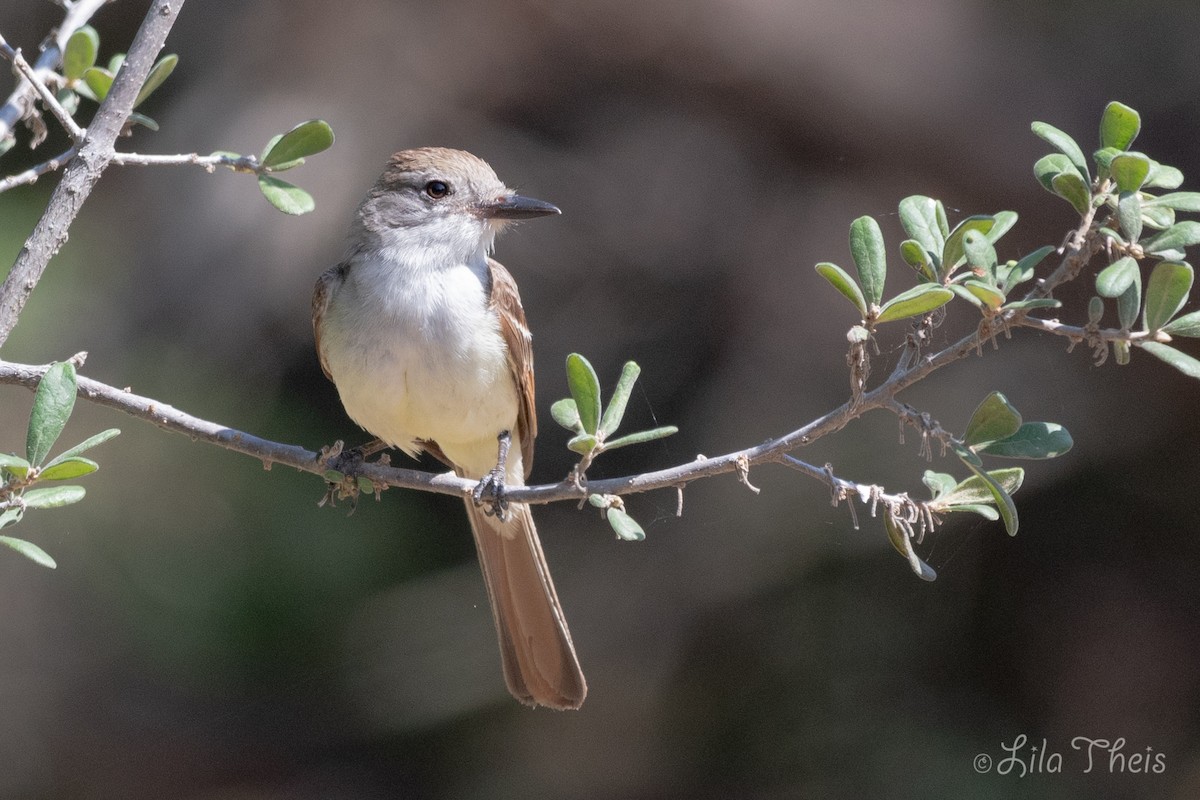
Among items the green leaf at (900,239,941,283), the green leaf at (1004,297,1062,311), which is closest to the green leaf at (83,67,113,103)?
the green leaf at (900,239,941,283)

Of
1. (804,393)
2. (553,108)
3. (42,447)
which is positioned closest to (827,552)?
(804,393)

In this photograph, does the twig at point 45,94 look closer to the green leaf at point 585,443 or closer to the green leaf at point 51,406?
the green leaf at point 51,406

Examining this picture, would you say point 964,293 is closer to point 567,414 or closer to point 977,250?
point 977,250

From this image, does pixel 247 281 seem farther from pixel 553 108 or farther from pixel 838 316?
pixel 838 316

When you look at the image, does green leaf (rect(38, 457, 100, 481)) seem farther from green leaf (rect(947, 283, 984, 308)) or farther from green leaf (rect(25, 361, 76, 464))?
green leaf (rect(947, 283, 984, 308))

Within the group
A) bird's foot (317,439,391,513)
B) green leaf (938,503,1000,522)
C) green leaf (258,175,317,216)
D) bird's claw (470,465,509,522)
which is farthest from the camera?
bird's claw (470,465,509,522)

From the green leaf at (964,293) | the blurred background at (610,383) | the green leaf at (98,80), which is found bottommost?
the blurred background at (610,383)

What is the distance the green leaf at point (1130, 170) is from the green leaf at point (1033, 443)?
43cm

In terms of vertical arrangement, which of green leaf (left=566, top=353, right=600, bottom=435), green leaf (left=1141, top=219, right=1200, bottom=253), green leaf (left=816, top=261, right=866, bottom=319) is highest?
green leaf (left=1141, top=219, right=1200, bottom=253)

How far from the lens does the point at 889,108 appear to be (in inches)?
245

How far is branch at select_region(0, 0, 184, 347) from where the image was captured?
234 centimetres

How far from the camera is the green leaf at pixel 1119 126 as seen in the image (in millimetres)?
2092

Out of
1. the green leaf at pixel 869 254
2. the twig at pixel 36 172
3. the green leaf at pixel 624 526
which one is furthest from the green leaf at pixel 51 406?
the green leaf at pixel 869 254

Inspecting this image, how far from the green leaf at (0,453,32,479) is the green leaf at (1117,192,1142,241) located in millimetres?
1901
